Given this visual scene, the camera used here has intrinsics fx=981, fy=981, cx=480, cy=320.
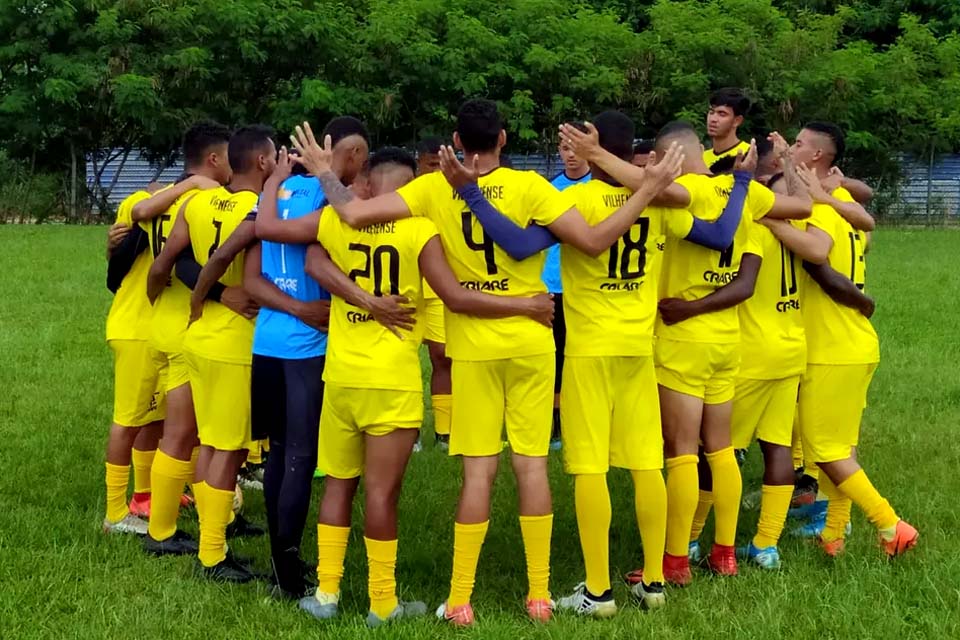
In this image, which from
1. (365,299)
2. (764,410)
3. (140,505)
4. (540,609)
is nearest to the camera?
(365,299)

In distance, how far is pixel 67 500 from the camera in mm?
6344

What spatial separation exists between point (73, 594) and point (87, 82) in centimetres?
2333

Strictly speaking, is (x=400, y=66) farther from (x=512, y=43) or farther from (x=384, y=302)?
(x=384, y=302)

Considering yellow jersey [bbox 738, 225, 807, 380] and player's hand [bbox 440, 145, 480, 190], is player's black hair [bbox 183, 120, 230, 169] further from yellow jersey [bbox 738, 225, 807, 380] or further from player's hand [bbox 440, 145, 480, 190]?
yellow jersey [bbox 738, 225, 807, 380]

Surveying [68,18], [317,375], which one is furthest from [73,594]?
[68,18]

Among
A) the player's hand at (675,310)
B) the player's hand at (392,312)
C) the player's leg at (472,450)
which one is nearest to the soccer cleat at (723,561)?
the player's hand at (675,310)

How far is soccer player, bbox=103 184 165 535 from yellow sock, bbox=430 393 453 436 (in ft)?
8.23

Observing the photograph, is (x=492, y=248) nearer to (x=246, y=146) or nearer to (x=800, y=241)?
(x=246, y=146)

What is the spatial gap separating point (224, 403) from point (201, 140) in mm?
1625

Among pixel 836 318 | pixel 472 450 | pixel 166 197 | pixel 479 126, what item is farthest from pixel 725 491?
pixel 166 197

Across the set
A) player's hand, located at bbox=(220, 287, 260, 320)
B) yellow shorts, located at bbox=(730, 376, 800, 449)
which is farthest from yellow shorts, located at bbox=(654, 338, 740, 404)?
player's hand, located at bbox=(220, 287, 260, 320)

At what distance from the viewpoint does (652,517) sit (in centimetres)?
477

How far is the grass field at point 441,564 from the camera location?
4.44m

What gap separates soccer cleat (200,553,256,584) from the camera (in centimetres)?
507
